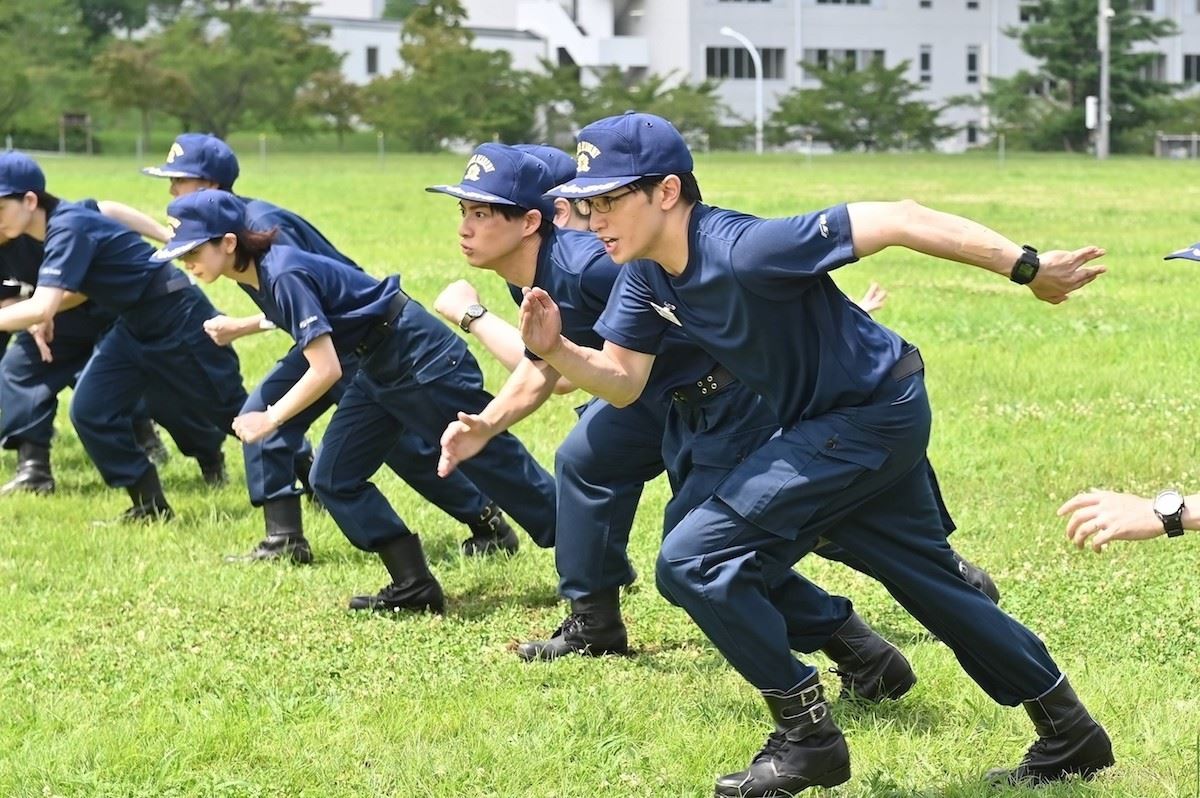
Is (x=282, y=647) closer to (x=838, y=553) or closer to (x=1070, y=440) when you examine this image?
(x=838, y=553)

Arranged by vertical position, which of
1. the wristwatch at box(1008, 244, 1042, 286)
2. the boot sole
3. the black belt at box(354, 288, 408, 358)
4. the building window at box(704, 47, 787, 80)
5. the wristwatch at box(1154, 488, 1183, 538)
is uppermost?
the building window at box(704, 47, 787, 80)

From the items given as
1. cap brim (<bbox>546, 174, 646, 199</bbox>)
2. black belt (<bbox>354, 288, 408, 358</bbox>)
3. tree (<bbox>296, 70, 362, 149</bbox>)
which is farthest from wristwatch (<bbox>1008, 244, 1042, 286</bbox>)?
tree (<bbox>296, 70, 362, 149</bbox>)

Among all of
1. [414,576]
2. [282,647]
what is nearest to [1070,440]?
[414,576]

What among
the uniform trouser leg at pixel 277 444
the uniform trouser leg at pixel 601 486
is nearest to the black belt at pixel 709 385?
the uniform trouser leg at pixel 601 486

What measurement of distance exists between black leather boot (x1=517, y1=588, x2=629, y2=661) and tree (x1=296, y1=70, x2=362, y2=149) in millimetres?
65582

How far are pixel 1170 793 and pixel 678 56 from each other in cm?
7725

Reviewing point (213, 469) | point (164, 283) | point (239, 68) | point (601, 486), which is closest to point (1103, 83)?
point (239, 68)

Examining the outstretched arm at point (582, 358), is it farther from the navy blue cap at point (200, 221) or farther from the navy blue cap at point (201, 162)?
the navy blue cap at point (201, 162)

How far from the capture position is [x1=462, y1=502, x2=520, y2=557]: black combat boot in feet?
27.4

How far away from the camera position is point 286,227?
8.27 m

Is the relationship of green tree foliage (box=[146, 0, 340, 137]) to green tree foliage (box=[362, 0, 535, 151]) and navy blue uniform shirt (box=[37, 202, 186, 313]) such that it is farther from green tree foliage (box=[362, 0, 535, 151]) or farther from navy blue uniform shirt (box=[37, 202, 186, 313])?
navy blue uniform shirt (box=[37, 202, 186, 313])

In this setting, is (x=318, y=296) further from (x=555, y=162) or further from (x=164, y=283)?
(x=164, y=283)

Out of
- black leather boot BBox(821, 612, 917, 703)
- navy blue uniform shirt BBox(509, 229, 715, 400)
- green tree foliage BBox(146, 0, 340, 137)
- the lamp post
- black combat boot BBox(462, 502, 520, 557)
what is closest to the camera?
black leather boot BBox(821, 612, 917, 703)

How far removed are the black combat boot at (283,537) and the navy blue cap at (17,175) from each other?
7.26 feet
